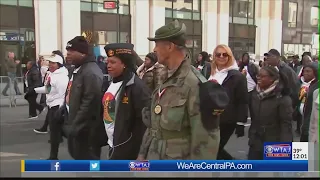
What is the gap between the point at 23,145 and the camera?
7.85 m

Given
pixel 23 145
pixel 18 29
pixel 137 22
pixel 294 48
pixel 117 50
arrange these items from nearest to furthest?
pixel 117 50 < pixel 23 145 < pixel 18 29 < pixel 137 22 < pixel 294 48

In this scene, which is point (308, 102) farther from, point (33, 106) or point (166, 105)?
point (33, 106)

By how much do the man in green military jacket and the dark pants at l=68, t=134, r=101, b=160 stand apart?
189 centimetres

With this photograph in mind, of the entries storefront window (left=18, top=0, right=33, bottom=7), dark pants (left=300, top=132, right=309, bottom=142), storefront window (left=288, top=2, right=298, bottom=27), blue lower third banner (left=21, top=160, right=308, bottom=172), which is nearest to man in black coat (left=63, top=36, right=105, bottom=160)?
blue lower third banner (left=21, top=160, right=308, bottom=172)

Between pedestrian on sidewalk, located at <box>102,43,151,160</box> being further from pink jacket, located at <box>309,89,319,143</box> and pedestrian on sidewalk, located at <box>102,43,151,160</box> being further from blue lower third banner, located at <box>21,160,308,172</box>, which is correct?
A: pink jacket, located at <box>309,89,319,143</box>

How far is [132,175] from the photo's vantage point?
131 inches

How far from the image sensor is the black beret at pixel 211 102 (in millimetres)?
2594

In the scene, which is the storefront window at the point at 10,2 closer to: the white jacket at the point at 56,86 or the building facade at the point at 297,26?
the white jacket at the point at 56,86

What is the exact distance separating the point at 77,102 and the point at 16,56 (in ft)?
63.2

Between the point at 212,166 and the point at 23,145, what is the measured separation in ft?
18.7

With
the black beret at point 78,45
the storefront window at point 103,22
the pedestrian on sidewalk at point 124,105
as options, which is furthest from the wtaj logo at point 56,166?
the storefront window at point 103,22

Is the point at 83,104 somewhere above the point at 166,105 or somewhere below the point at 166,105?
below

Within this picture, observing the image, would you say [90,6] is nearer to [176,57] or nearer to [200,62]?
[200,62]

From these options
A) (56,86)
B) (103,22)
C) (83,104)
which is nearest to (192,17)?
(103,22)
